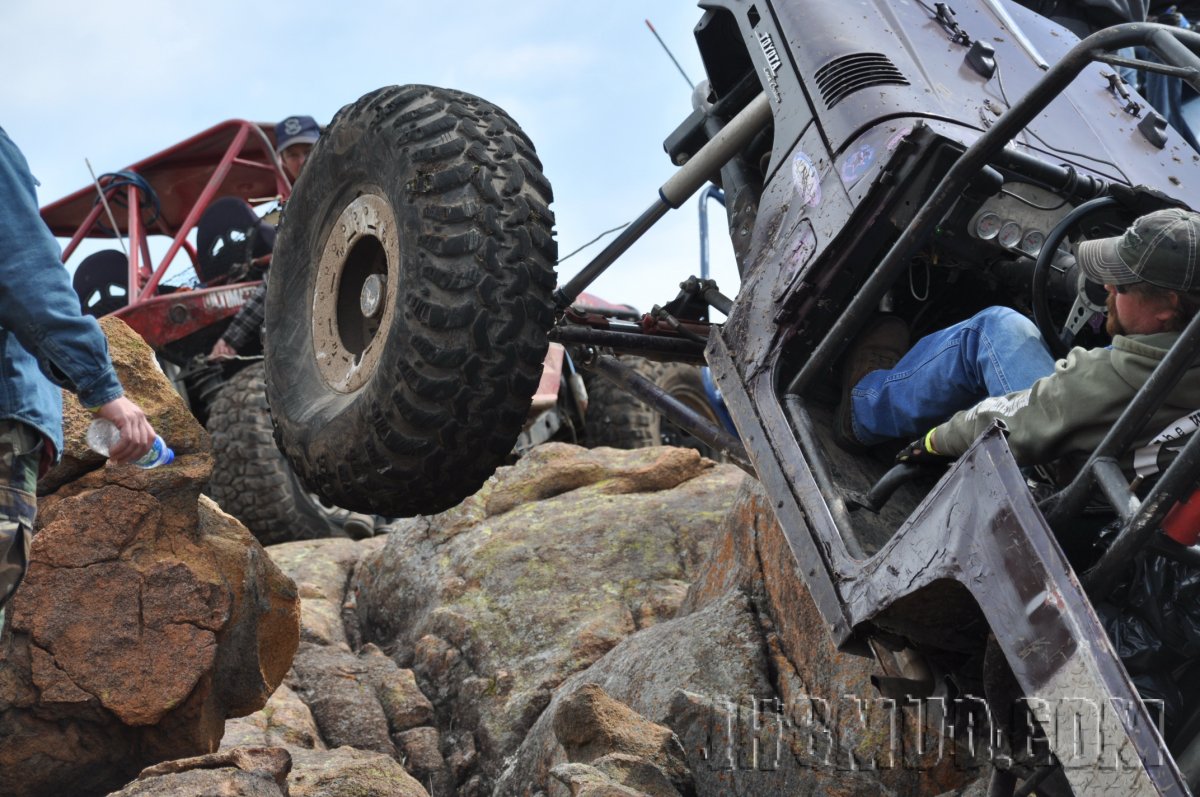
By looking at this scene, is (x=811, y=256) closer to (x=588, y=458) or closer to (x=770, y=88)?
(x=770, y=88)

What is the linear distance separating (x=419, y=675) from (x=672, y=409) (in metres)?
1.53

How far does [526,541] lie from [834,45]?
293cm

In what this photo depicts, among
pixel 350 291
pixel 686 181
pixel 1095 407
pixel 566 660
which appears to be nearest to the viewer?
pixel 1095 407

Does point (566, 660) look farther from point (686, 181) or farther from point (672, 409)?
point (686, 181)

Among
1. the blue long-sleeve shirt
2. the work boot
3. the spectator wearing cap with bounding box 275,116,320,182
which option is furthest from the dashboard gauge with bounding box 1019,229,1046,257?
the spectator wearing cap with bounding box 275,116,320,182

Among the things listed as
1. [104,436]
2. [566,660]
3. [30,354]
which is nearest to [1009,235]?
[104,436]

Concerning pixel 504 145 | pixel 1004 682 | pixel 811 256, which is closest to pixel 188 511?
pixel 504 145

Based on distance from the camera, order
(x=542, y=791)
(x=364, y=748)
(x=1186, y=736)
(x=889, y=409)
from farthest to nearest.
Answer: (x=364, y=748)
(x=542, y=791)
(x=889, y=409)
(x=1186, y=736)

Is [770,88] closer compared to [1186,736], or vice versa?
[1186,736]

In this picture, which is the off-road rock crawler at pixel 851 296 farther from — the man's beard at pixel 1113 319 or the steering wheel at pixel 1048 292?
the man's beard at pixel 1113 319

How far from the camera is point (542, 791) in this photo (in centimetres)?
400

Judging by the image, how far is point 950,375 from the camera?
124 inches

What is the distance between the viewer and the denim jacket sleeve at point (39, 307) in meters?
2.70

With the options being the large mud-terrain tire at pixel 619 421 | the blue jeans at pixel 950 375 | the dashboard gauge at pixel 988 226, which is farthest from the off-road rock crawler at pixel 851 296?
the large mud-terrain tire at pixel 619 421
